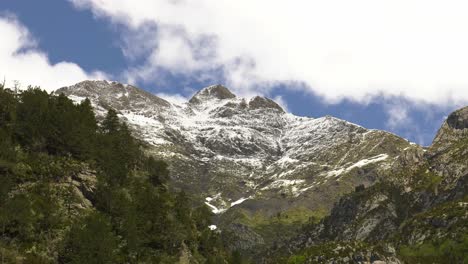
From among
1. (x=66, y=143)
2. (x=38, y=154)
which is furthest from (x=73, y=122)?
(x=38, y=154)

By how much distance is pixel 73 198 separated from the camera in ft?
272

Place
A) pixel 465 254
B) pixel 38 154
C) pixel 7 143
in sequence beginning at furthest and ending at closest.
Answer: pixel 465 254, pixel 38 154, pixel 7 143

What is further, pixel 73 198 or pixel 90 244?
pixel 73 198

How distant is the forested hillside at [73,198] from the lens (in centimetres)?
6944

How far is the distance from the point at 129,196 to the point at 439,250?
13345cm

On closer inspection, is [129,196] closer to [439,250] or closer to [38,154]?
[38,154]

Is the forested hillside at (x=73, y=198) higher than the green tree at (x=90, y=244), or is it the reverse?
the forested hillside at (x=73, y=198)

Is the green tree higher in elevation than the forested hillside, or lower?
lower

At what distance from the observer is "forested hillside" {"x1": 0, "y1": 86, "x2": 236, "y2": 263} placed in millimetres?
69438

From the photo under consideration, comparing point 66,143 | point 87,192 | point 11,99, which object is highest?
point 11,99

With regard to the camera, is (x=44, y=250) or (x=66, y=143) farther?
(x=66, y=143)

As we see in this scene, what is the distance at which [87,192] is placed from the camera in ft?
290

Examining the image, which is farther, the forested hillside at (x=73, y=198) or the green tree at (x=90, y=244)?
the forested hillside at (x=73, y=198)

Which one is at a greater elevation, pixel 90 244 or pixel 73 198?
pixel 73 198
